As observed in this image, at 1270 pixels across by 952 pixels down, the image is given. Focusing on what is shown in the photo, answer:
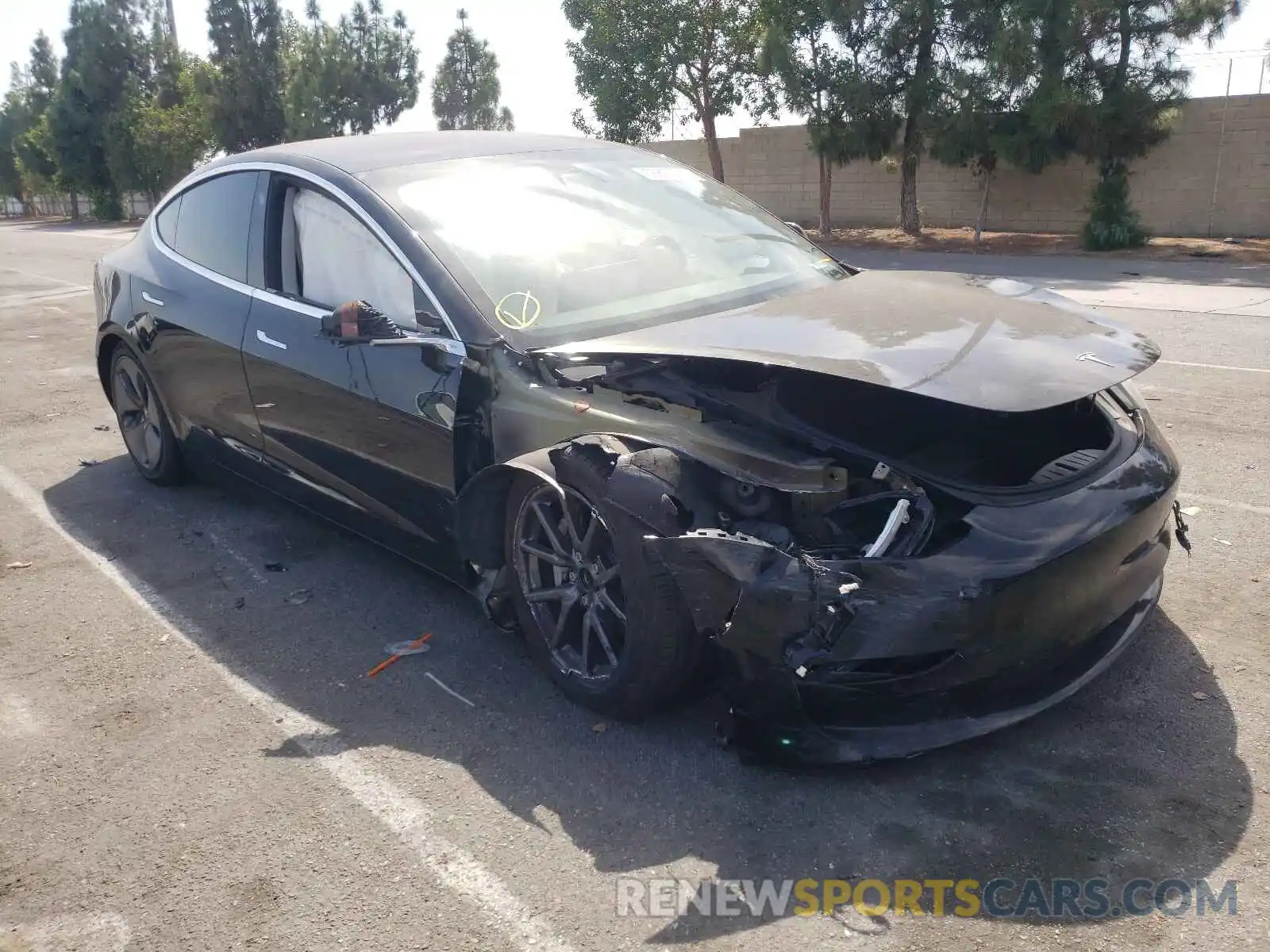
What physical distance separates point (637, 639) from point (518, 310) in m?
1.29

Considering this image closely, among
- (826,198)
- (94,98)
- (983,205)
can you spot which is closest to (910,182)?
(826,198)

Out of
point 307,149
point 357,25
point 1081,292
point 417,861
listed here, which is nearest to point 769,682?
point 417,861

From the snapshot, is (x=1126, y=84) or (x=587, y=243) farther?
(x=1126, y=84)

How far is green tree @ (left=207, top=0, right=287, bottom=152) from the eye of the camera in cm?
4347

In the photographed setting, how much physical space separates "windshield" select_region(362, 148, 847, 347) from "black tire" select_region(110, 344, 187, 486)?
232cm

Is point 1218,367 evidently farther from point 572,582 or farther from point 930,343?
point 572,582

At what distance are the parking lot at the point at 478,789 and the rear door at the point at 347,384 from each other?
459 mm

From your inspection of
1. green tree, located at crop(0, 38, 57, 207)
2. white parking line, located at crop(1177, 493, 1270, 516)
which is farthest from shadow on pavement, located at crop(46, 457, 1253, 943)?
green tree, located at crop(0, 38, 57, 207)

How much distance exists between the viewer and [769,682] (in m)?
2.88

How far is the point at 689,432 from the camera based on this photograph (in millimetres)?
3207

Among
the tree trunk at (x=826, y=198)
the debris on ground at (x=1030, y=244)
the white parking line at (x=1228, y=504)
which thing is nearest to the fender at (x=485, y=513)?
the white parking line at (x=1228, y=504)

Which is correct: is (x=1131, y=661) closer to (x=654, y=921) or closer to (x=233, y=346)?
(x=654, y=921)

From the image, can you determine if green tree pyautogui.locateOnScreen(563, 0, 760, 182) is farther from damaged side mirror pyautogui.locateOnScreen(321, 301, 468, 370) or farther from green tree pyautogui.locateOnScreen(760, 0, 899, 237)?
damaged side mirror pyautogui.locateOnScreen(321, 301, 468, 370)

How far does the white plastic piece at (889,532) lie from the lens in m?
2.82
